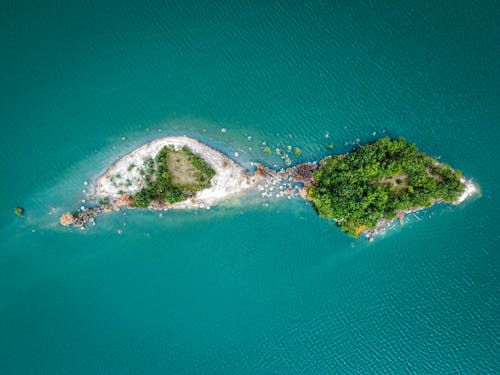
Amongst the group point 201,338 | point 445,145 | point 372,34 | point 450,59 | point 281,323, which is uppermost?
point 372,34

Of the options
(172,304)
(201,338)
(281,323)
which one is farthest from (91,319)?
(281,323)

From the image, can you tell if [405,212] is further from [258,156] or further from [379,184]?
[258,156]

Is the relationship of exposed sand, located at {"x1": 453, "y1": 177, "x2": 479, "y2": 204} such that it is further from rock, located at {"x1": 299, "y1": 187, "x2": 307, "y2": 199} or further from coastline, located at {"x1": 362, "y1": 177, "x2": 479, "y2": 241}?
rock, located at {"x1": 299, "y1": 187, "x2": 307, "y2": 199}

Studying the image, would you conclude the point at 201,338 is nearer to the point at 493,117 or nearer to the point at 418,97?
the point at 418,97

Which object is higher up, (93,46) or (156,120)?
(93,46)

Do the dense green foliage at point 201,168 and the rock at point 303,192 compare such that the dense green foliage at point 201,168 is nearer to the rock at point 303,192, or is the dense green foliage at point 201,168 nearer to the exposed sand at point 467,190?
the rock at point 303,192

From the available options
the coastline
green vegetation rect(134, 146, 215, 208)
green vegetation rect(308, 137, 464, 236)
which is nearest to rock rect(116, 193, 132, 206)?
green vegetation rect(134, 146, 215, 208)
